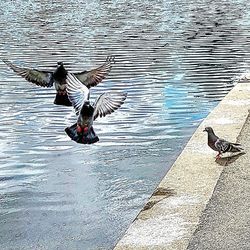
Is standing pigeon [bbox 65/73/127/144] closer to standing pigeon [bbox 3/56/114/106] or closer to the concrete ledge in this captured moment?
standing pigeon [bbox 3/56/114/106]

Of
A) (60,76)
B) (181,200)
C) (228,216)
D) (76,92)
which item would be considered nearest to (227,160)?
(181,200)

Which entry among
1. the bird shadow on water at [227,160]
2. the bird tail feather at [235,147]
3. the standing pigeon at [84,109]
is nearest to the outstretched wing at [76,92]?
the standing pigeon at [84,109]

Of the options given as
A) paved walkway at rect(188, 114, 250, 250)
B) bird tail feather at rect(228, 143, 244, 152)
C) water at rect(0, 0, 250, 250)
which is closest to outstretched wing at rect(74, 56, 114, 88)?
paved walkway at rect(188, 114, 250, 250)

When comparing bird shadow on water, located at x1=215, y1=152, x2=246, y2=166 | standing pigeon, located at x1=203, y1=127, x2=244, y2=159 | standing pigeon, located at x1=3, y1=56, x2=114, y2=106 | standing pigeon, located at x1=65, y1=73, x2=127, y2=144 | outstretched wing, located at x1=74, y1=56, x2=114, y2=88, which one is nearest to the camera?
Answer: standing pigeon, located at x1=65, y1=73, x2=127, y2=144

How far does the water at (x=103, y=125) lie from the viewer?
9023mm

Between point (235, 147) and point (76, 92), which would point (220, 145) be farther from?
point (76, 92)

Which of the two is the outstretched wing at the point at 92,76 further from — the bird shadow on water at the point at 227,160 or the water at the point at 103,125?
the bird shadow on water at the point at 227,160

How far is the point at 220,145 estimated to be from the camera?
360 inches

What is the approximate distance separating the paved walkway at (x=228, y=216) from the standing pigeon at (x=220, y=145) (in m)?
0.30

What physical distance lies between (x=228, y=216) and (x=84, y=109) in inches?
77.6

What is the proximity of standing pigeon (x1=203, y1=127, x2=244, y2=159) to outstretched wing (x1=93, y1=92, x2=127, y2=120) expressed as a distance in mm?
2864

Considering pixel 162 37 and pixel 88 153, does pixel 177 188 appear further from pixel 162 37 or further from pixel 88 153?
pixel 162 37

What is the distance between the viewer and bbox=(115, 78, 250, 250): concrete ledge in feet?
22.1

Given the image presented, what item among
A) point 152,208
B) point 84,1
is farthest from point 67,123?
point 84,1
